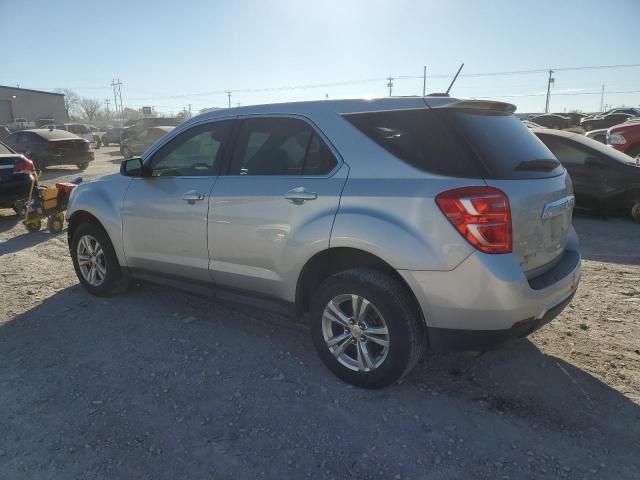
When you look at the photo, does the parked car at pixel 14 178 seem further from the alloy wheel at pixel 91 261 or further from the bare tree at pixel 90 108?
the bare tree at pixel 90 108

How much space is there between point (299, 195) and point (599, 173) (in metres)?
6.39

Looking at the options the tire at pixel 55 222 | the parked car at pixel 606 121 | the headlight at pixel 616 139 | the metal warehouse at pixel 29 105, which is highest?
the metal warehouse at pixel 29 105

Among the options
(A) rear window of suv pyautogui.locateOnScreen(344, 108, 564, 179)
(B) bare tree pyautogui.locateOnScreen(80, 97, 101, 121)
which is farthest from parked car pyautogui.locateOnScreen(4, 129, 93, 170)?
(B) bare tree pyautogui.locateOnScreen(80, 97, 101, 121)

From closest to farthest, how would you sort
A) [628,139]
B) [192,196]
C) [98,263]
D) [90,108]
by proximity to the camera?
1. [192,196]
2. [98,263]
3. [628,139]
4. [90,108]

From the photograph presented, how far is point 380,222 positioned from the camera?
275 cm

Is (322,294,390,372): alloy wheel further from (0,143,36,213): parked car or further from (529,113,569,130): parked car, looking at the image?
(529,113,569,130): parked car

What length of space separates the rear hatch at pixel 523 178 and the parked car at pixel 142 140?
21.3 metres

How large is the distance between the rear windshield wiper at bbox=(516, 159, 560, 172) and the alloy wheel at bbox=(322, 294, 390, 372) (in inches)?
48.3

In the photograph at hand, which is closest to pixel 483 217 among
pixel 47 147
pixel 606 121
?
pixel 47 147

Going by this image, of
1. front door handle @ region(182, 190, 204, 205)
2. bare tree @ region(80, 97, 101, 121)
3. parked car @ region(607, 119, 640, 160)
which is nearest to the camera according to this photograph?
front door handle @ region(182, 190, 204, 205)

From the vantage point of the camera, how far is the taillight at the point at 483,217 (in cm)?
250

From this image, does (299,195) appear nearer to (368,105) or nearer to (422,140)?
(368,105)

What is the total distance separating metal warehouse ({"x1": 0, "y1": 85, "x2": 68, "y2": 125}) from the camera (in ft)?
213

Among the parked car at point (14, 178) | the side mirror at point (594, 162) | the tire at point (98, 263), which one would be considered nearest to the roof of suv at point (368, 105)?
the tire at point (98, 263)
